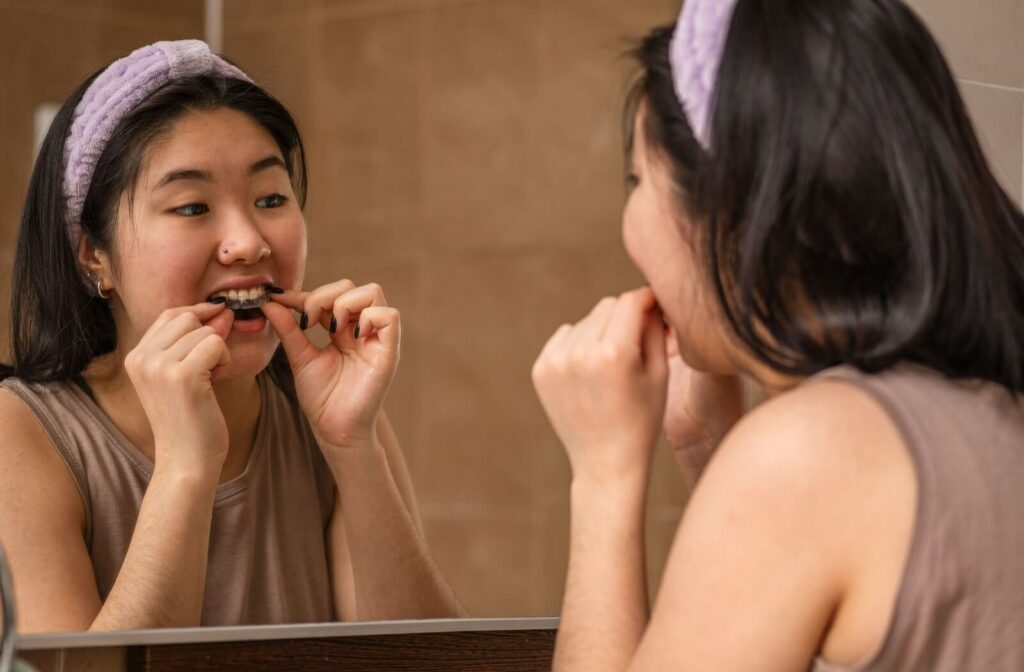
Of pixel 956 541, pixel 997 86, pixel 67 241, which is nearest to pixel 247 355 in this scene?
pixel 67 241

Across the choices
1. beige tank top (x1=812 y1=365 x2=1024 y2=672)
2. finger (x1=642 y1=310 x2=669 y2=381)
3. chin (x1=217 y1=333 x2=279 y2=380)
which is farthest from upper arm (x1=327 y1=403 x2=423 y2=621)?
beige tank top (x1=812 y1=365 x2=1024 y2=672)

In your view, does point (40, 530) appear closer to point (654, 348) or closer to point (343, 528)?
point (343, 528)

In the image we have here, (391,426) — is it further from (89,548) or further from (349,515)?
(89,548)

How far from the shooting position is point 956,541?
21.5 inches

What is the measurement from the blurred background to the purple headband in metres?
0.22

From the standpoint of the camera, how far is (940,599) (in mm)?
547

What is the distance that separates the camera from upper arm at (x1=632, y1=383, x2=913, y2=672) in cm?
54

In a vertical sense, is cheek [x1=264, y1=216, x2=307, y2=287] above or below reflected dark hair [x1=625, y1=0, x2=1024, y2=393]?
below

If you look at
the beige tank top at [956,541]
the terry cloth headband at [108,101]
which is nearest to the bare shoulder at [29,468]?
the terry cloth headband at [108,101]

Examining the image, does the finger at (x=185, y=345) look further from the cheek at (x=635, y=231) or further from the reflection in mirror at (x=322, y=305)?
the cheek at (x=635, y=231)

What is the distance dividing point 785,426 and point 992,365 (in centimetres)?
13

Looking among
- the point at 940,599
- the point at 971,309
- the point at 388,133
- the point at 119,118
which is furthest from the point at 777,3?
the point at 388,133

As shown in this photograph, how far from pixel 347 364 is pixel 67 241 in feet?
0.70

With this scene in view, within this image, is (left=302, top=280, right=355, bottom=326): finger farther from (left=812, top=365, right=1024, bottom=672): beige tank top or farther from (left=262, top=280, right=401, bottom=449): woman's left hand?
(left=812, top=365, right=1024, bottom=672): beige tank top
